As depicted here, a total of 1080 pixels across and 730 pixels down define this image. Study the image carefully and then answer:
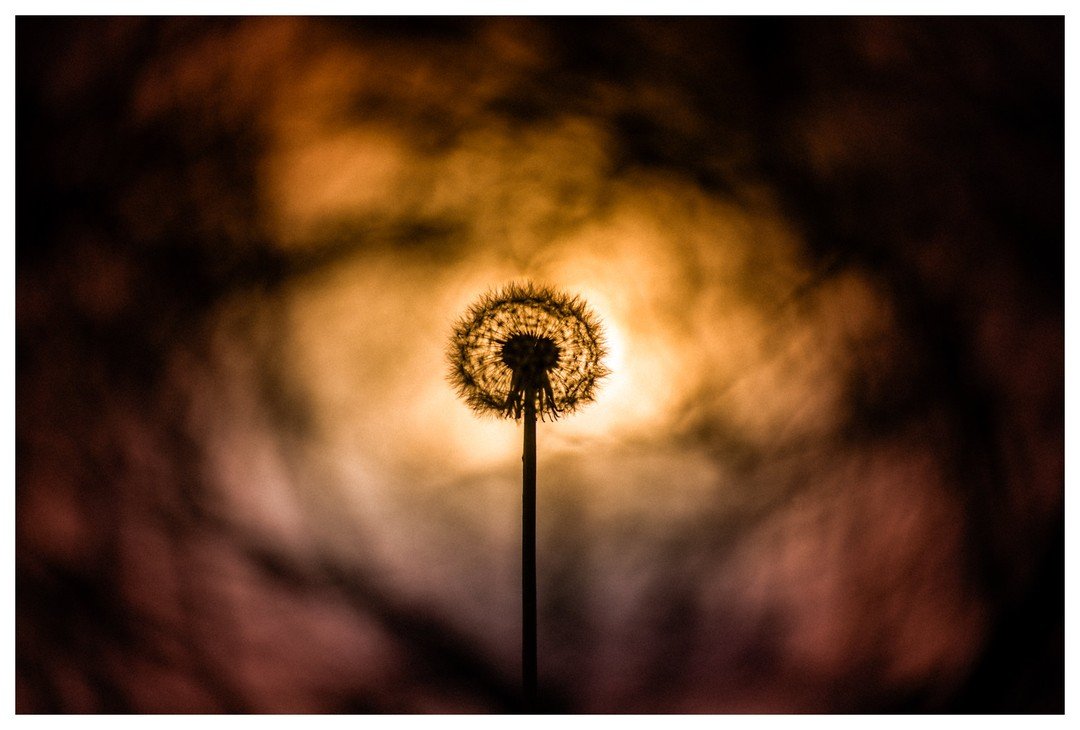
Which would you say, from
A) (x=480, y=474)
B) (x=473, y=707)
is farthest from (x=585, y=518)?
(x=473, y=707)

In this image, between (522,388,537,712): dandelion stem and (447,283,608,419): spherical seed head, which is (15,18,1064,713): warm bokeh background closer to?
(447,283,608,419): spherical seed head

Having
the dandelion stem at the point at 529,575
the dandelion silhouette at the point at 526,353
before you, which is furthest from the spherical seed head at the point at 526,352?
the dandelion stem at the point at 529,575

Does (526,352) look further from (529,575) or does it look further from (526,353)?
(529,575)

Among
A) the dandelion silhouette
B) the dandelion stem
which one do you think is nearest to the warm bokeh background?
the dandelion silhouette

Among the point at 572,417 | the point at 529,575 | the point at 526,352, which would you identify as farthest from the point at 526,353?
the point at 529,575

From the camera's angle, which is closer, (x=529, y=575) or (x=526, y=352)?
(x=529, y=575)

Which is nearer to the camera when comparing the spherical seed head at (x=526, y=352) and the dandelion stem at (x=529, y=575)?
the dandelion stem at (x=529, y=575)

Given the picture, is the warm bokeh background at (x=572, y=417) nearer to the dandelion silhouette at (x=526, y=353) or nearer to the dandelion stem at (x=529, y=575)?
A: the dandelion silhouette at (x=526, y=353)

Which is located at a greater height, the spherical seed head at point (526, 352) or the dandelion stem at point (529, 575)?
the spherical seed head at point (526, 352)
